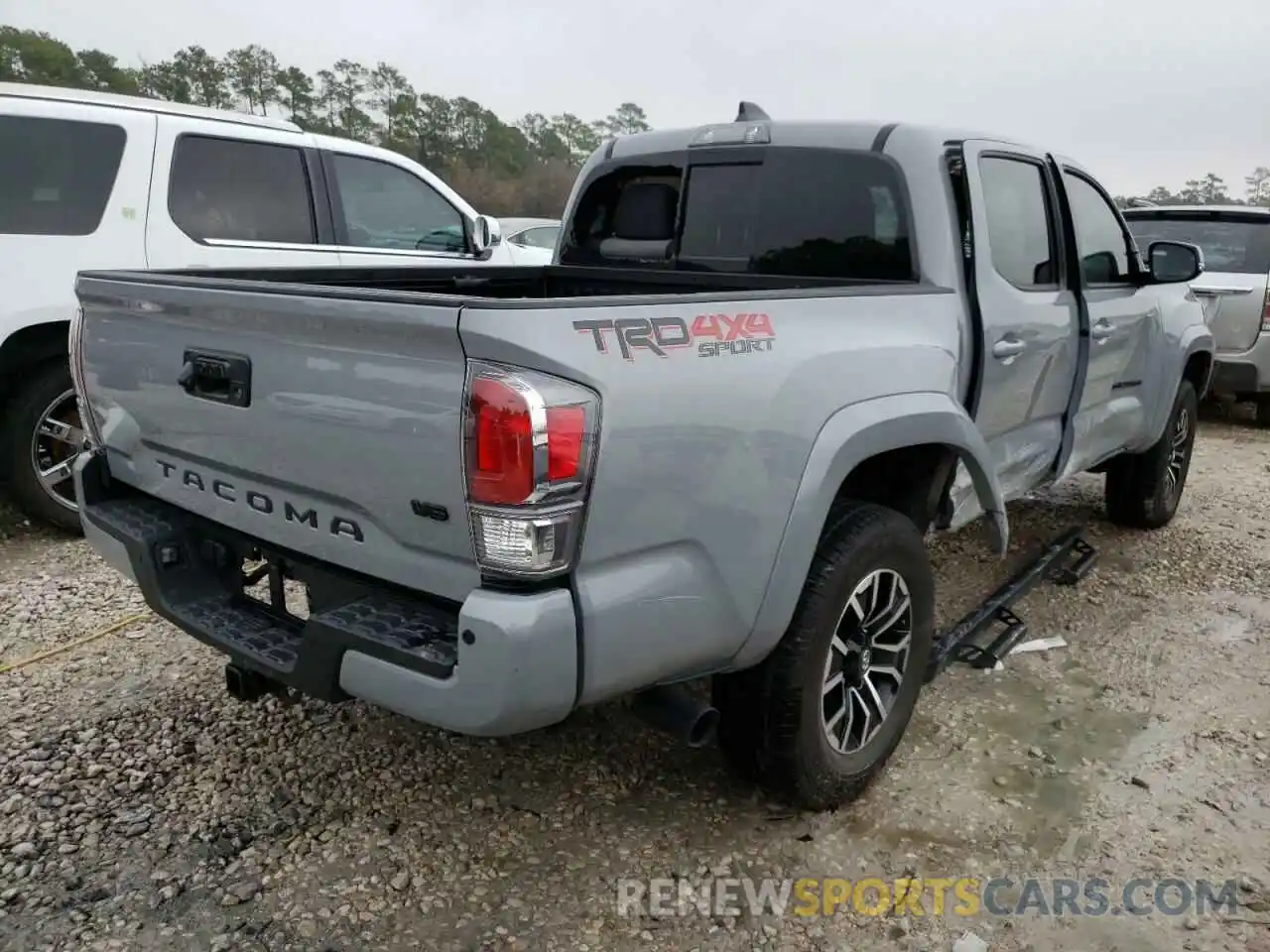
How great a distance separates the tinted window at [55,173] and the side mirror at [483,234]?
209 cm

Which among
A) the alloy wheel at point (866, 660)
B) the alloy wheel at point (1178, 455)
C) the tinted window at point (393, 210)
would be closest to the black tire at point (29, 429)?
the tinted window at point (393, 210)

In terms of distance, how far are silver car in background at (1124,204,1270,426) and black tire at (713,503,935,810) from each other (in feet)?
20.2

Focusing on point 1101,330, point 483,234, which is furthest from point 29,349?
point 1101,330

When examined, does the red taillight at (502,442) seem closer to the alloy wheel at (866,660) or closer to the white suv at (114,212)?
the alloy wheel at (866,660)

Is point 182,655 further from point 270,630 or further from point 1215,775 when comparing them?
point 1215,775

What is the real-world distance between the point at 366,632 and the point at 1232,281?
27.6 ft

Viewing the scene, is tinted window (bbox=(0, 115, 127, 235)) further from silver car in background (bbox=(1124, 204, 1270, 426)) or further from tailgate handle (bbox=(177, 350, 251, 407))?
silver car in background (bbox=(1124, 204, 1270, 426))

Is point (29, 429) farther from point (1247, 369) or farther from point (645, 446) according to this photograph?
point (1247, 369)

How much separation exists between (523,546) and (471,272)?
2.21 meters

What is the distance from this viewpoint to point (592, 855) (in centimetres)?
263

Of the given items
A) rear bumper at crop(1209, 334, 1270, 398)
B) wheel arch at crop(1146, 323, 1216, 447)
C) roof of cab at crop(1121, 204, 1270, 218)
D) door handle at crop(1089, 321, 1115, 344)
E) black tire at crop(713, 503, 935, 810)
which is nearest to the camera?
black tire at crop(713, 503, 935, 810)

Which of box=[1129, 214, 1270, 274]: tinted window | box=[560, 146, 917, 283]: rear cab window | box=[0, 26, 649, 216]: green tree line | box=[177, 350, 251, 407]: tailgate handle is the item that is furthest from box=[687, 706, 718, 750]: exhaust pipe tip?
box=[0, 26, 649, 216]: green tree line

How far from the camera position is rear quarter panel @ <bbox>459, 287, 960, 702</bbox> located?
193 centimetres

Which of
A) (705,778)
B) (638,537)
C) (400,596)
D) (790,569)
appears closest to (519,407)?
(638,537)
